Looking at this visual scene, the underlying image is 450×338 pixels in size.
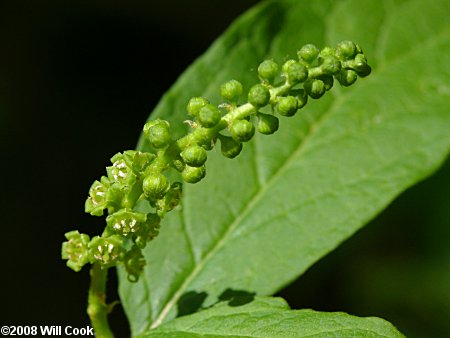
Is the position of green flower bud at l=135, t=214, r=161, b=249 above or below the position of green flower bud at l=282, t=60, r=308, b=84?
below

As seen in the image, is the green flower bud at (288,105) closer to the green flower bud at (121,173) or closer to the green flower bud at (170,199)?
the green flower bud at (170,199)

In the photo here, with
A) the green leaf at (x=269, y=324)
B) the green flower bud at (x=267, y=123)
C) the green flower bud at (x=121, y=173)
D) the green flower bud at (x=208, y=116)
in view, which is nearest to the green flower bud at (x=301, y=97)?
the green flower bud at (x=267, y=123)

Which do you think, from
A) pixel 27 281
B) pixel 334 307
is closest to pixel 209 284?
pixel 334 307

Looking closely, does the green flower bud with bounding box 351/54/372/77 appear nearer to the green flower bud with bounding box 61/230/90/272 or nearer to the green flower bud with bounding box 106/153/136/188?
the green flower bud with bounding box 106/153/136/188

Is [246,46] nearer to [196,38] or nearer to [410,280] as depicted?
[410,280]

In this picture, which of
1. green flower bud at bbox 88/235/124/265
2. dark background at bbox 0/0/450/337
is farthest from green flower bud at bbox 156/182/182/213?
dark background at bbox 0/0/450/337

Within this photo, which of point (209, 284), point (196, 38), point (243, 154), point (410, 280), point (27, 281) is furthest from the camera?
point (196, 38)
